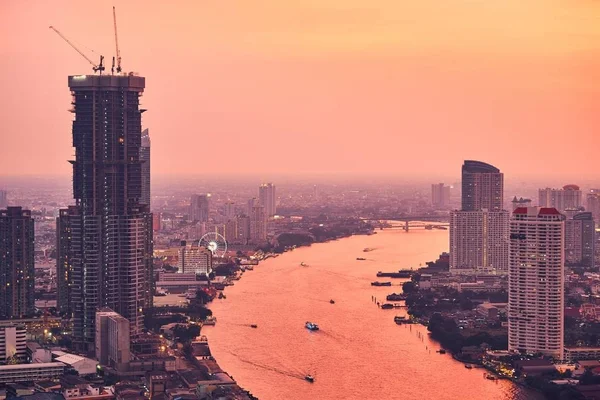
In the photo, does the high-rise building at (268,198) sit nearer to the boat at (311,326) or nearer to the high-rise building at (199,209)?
the high-rise building at (199,209)

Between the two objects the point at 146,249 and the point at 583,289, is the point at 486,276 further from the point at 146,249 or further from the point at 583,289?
the point at 146,249

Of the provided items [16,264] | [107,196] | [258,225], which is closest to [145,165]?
[16,264]

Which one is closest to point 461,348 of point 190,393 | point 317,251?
point 190,393

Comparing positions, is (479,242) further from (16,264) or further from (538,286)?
(16,264)

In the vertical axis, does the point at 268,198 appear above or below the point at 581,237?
above

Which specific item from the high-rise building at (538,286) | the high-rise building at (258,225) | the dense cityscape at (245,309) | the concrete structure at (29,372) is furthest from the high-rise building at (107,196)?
the high-rise building at (258,225)
